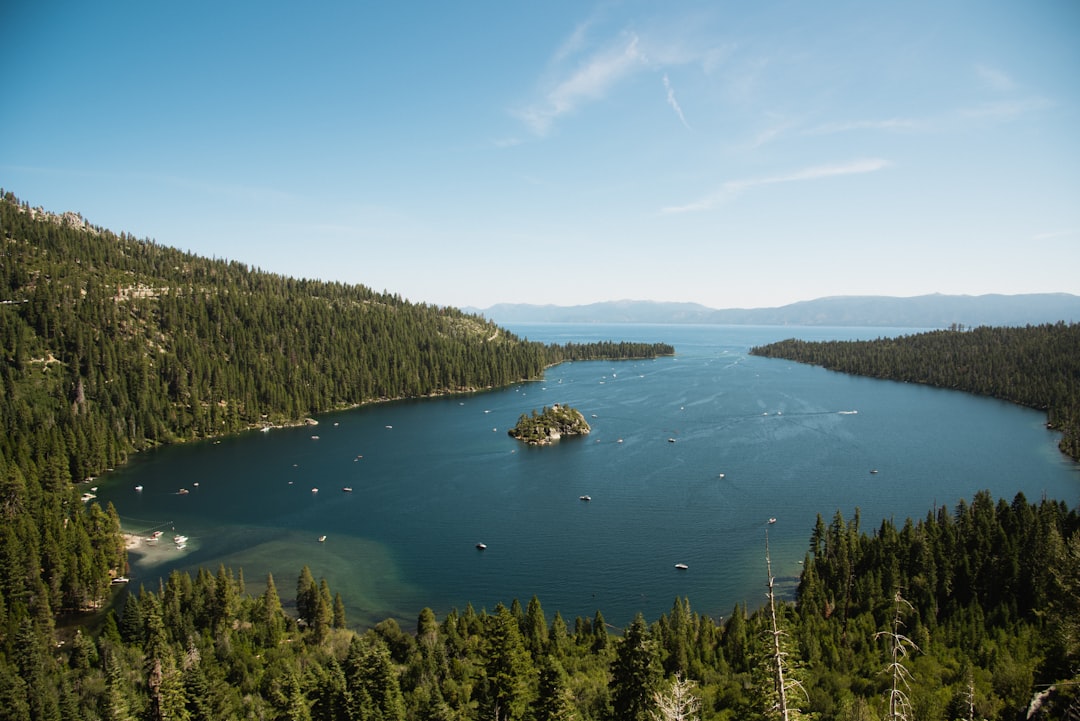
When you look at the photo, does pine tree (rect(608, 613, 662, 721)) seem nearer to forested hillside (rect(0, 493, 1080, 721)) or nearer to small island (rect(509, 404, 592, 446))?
forested hillside (rect(0, 493, 1080, 721))

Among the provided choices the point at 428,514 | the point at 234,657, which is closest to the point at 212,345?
the point at 428,514

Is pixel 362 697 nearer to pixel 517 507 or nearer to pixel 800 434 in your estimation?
pixel 517 507

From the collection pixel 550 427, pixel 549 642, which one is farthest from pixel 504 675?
pixel 550 427

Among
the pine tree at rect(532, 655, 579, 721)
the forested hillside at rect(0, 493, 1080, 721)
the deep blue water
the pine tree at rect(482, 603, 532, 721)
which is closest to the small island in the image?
the deep blue water

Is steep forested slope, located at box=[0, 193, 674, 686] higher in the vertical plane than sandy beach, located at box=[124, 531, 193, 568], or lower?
higher

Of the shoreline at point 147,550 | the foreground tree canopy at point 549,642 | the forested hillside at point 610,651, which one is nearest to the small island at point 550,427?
the foreground tree canopy at point 549,642

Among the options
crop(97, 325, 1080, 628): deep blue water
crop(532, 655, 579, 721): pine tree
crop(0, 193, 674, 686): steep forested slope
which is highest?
crop(0, 193, 674, 686): steep forested slope
